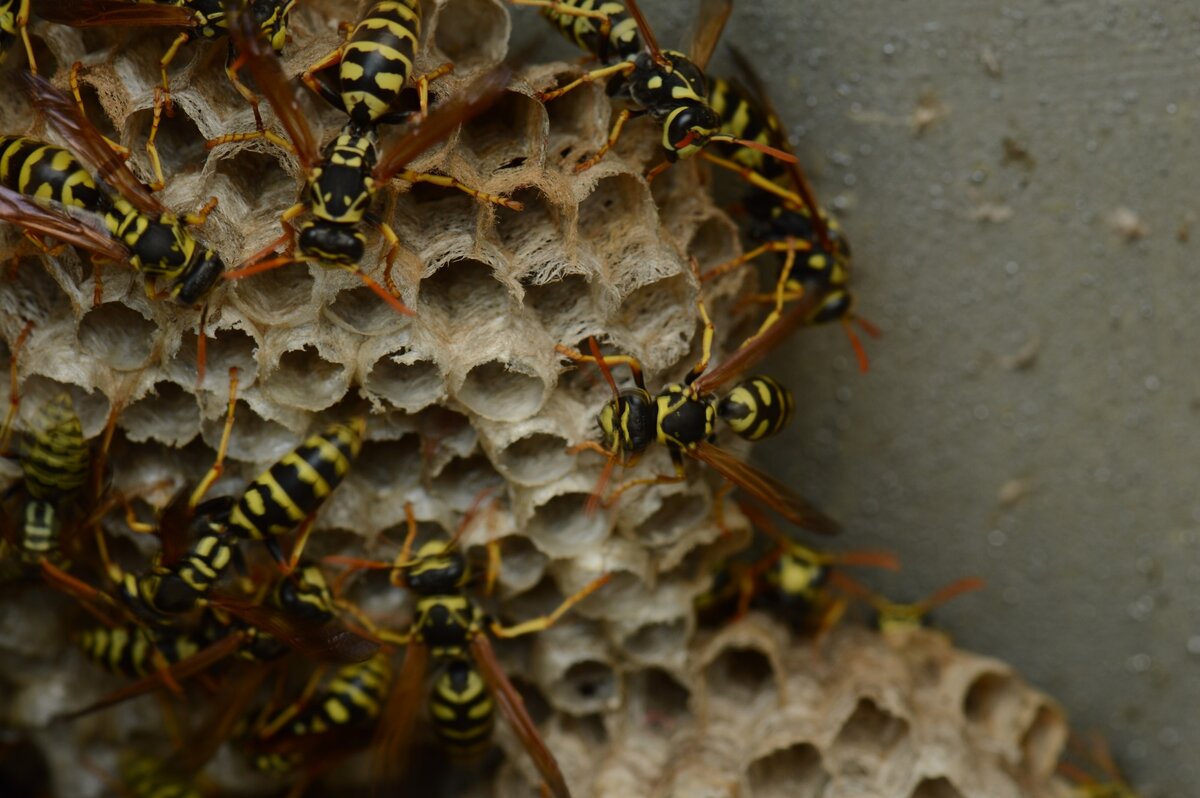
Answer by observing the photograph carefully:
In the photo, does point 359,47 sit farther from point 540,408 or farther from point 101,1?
point 540,408

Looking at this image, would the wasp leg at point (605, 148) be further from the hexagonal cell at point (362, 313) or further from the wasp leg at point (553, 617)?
the wasp leg at point (553, 617)

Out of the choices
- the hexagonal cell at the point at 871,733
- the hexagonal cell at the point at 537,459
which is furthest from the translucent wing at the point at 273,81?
the hexagonal cell at the point at 871,733

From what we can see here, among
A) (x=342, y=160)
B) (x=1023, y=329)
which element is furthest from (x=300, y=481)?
(x=1023, y=329)

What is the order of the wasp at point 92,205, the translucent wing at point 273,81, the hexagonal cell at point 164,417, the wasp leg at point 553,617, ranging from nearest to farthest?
the translucent wing at point 273,81 → the wasp at point 92,205 → the hexagonal cell at point 164,417 → the wasp leg at point 553,617

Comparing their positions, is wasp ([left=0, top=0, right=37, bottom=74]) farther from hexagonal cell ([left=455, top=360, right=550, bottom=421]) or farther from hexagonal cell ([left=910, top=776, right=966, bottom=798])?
hexagonal cell ([left=910, top=776, right=966, bottom=798])

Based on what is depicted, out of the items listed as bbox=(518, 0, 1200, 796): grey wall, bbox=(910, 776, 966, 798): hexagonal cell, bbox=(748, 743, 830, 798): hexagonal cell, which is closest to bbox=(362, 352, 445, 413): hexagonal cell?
bbox=(518, 0, 1200, 796): grey wall

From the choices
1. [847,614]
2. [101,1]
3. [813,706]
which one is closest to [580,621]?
[813,706]
